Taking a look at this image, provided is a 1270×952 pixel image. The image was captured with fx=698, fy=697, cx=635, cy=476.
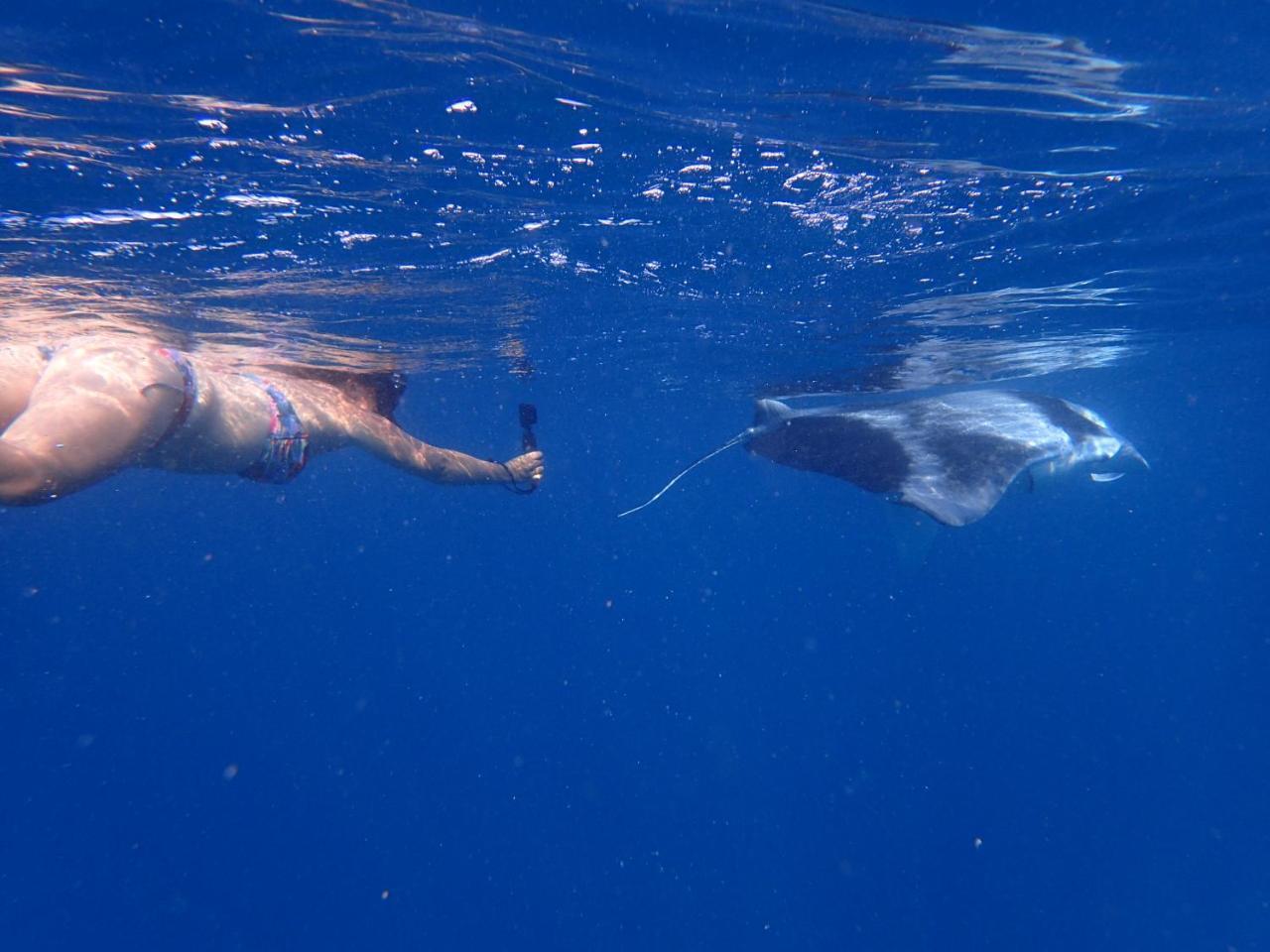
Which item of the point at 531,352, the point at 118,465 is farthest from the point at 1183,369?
the point at 118,465

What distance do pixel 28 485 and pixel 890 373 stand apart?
2091 centimetres

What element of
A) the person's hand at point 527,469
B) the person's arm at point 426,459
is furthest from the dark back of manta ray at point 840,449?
the person's arm at point 426,459

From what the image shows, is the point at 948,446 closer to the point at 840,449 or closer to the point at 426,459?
the point at 840,449

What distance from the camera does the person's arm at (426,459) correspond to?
693 cm

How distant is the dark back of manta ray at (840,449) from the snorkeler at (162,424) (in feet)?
13.4

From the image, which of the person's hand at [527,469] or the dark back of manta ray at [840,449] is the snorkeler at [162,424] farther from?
the dark back of manta ray at [840,449]

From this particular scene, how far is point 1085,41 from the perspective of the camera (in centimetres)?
555

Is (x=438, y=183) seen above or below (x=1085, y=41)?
below

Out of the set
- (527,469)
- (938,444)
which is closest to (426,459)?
(527,469)

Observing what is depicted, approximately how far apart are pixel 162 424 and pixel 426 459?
9.08 feet

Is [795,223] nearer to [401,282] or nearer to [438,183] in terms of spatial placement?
[438,183]

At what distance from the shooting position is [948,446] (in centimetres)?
873

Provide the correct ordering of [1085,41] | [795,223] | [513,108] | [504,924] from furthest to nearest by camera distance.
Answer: [504,924], [795,223], [513,108], [1085,41]

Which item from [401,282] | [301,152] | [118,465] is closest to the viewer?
[118,465]
